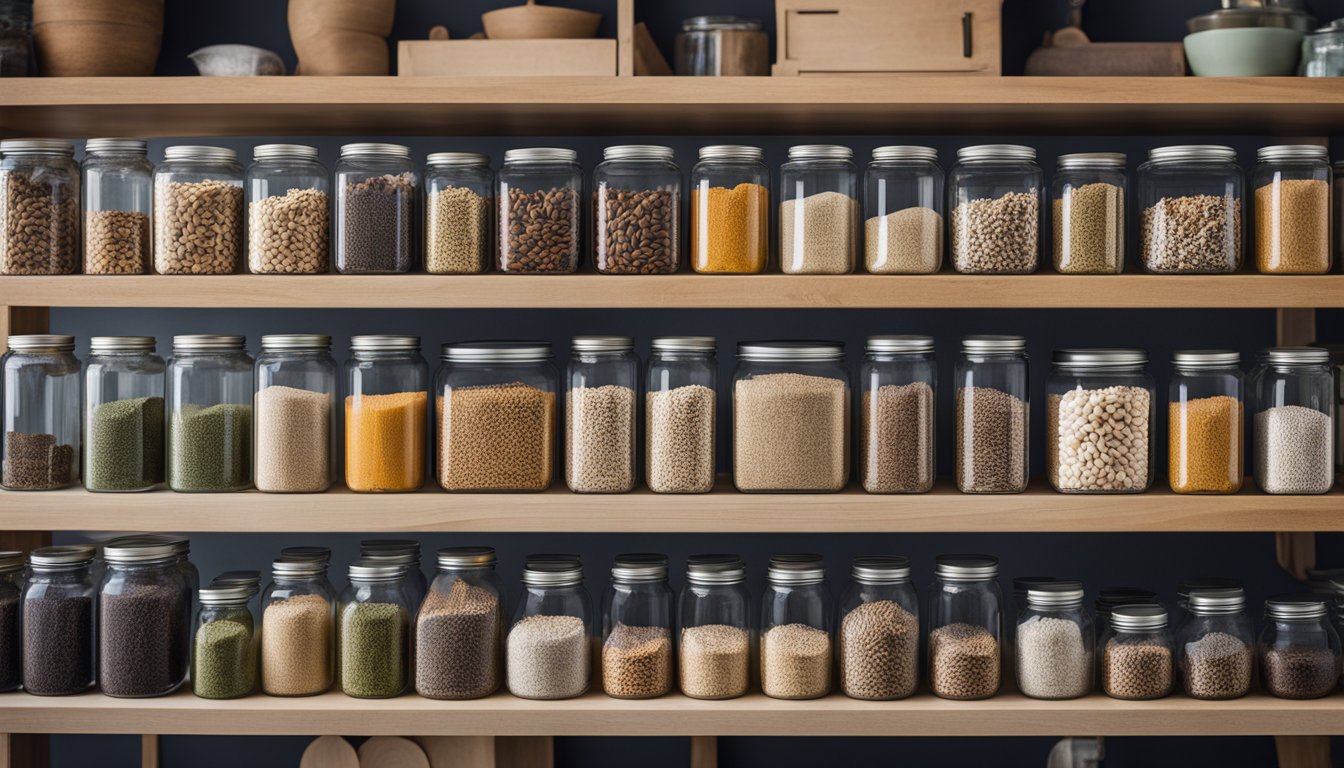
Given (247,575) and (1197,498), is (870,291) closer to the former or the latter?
(1197,498)

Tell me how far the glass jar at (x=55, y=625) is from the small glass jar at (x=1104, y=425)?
141 centimetres

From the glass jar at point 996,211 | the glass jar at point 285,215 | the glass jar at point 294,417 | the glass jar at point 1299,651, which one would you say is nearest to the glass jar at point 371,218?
the glass jar at point 285,215

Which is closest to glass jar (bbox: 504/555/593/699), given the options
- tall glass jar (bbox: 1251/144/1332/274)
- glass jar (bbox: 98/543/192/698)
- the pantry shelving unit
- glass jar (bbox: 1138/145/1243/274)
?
the pantry shelving unit

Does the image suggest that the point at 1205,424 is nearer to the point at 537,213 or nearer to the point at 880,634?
the point at 880,634

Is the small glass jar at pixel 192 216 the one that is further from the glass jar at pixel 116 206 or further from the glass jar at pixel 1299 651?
the glass jar at pixel 1299 651

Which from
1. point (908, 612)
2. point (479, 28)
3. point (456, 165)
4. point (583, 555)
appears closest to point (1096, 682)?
point (908, 612)

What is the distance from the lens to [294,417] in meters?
1.75

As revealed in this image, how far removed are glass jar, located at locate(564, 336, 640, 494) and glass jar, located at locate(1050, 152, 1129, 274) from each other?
2.08ft

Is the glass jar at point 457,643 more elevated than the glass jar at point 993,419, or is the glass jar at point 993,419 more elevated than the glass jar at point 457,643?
the glass jar at point 993,419

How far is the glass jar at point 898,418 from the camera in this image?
175 cm

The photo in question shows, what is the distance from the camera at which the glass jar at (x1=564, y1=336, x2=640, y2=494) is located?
5.74 ft

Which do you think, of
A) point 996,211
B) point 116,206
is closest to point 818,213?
point 996,211

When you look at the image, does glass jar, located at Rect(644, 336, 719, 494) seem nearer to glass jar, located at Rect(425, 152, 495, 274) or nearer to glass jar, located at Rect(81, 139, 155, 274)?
glass jar, located at Rect(425, 152, 495, 274)

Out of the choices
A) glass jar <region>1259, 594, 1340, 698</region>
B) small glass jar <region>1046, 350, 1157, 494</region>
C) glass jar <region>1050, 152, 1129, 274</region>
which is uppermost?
glass jar <region>1050, 152, 1129, 274</region>
